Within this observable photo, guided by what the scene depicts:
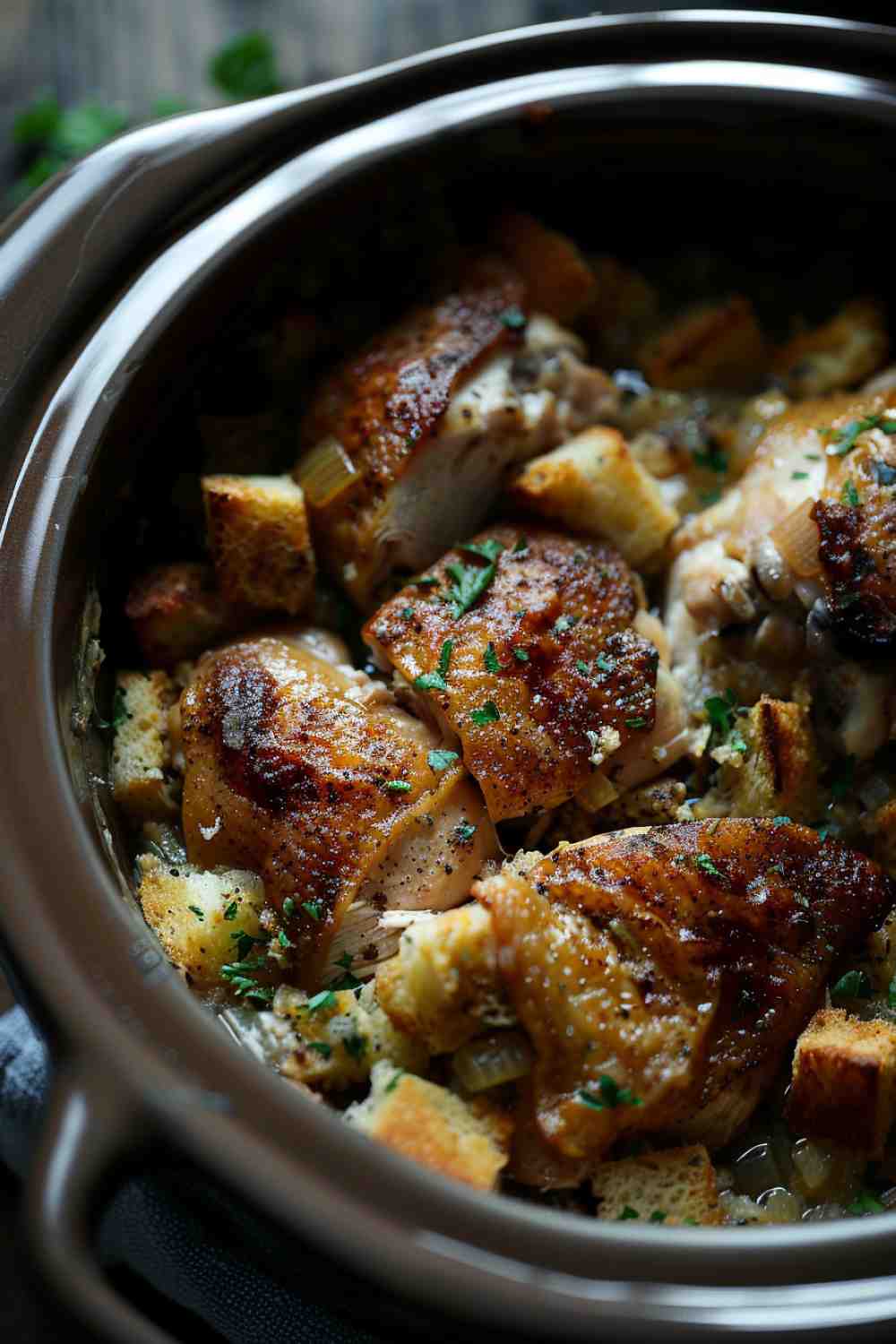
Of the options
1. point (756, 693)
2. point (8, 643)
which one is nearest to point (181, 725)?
point (8, 643)

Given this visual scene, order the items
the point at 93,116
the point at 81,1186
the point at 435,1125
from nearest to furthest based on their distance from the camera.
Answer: the point at 81,1186, the point at 435,1125, the point at 93,116

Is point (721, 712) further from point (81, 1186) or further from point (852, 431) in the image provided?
point (81, 1186)

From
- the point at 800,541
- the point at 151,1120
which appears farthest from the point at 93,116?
the point at 151,1120

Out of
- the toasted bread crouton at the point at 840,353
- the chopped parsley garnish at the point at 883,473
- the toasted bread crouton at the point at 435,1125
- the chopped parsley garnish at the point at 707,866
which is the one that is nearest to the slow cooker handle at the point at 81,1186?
the toasted bread crouton at the point at 435,1125

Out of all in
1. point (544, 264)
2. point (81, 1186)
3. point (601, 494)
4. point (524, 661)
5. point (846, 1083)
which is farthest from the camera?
point (544, 264)

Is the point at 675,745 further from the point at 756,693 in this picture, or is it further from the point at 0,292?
the point at 0,292

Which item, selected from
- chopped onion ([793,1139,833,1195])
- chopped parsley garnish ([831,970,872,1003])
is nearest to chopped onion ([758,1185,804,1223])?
chopped onion ([793,1139,833,1195])
